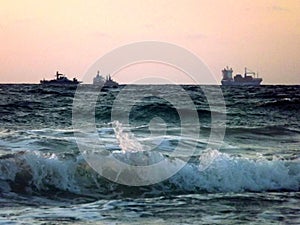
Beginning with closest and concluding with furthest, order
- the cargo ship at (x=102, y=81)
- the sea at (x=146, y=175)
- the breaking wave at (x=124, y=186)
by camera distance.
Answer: the sea at (x=146, y=175) < the breaking wave at (x=124, y=186) < the cargo ship at (x=102, y=81)

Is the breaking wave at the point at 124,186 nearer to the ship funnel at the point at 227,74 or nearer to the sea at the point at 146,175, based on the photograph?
the sea at the point at 146,175

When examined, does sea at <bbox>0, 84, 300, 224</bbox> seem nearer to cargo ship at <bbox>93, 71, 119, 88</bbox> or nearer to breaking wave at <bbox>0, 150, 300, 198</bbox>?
breaking wave at <bbox>0, 150, 300, 198</bbox>

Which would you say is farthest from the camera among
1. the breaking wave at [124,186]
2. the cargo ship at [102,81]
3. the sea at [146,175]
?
the cargo ship at [102,81]

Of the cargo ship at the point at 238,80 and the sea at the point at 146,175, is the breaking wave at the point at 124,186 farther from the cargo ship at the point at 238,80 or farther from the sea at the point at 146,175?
the cargo ship at the point at 238,80

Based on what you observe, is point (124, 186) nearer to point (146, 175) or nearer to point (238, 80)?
point (146, 175)

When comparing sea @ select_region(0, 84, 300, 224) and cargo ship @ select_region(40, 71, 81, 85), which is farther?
cargo ship @ select_region(40, 71, 81, 85)

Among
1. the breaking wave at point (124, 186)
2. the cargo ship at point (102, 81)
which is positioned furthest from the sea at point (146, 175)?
the cargo ship at point (102, 81)

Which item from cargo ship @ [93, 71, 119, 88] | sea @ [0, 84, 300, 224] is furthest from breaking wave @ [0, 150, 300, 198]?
cargo ship @ [93, 71, 119, 88]

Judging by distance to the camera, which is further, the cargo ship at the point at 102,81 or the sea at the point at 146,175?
the cargo ship at the point at 102,81

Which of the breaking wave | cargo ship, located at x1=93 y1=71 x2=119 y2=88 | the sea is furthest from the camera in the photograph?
cargo ship, located at x1=93 y1=71 x2=119 y2=88

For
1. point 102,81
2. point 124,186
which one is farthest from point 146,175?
point 102,81

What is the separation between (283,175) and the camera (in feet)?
42.0

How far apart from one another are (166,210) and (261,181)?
385 centimetres

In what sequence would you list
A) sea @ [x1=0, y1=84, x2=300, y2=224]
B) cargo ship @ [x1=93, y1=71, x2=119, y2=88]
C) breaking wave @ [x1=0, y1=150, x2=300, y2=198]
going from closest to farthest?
sea @ [x1=0, y1=84, x2=300, y2=224], breaking wave @ [x1=0, y1=150, x2=300, y2=198], cargo ship @ [x1=93, y1=71, x2=119, y2=88]
